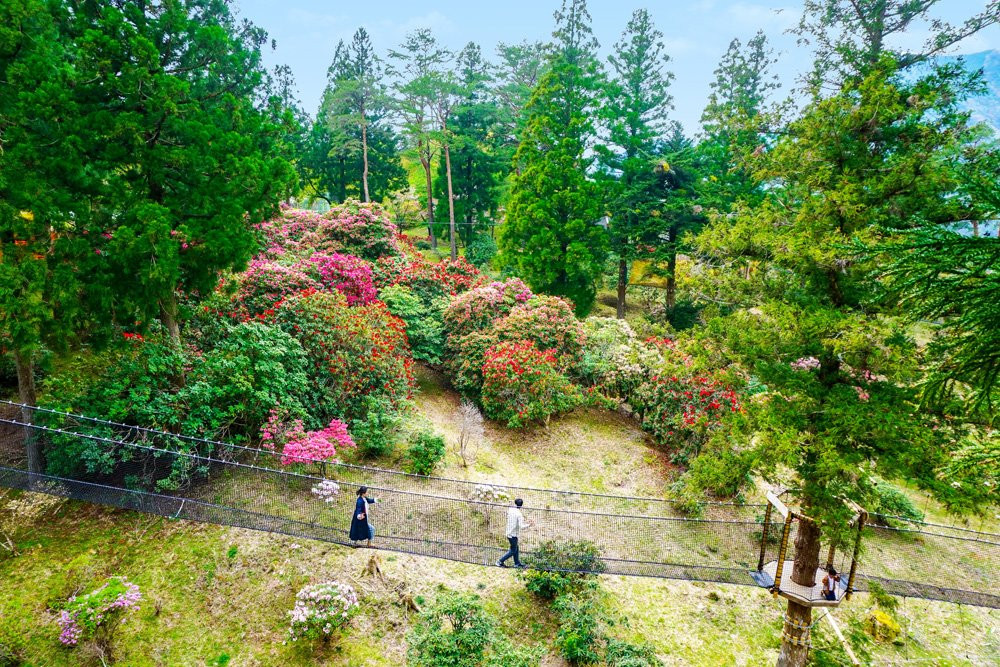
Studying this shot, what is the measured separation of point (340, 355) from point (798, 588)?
945cm

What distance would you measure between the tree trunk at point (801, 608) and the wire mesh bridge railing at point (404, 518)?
0.76 m

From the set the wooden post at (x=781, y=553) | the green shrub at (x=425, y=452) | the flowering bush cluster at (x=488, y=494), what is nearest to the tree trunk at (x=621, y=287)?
the green shrub at (x=425, y=452)

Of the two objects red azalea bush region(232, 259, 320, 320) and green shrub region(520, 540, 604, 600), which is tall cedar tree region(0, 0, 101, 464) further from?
green shrub region(520, 540, 604, 600)

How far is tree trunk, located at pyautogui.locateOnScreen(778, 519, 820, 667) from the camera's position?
724cm

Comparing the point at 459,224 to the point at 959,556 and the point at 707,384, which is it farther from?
the point at 959,556

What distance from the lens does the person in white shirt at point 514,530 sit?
26.2 ft

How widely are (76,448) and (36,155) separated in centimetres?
435

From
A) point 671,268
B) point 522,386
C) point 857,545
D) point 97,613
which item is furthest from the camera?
point 671,268

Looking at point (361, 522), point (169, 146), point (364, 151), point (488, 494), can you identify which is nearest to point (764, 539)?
point (488, 494)

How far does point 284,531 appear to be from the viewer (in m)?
7.87

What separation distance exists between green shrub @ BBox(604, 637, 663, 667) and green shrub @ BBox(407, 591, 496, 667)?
66.4 inches

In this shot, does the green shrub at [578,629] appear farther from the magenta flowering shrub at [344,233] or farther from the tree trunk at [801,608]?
the magenta flowering shrub at [344,233]

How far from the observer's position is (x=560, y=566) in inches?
321

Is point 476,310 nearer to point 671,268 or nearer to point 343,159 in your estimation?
point 671,268
